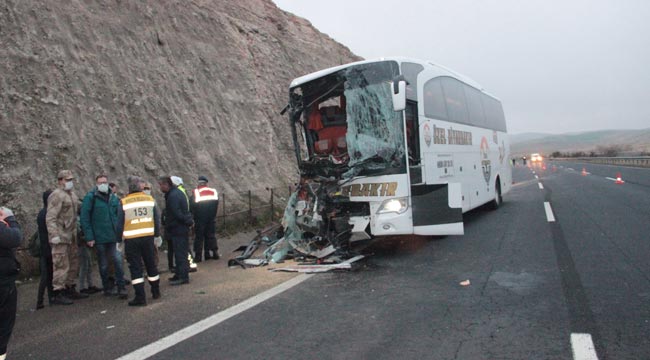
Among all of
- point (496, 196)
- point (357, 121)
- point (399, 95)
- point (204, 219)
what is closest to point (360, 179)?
point (357, 121)

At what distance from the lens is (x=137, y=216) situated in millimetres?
6652

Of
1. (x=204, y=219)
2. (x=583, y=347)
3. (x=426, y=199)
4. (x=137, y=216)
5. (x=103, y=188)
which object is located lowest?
(x=583, y=347)

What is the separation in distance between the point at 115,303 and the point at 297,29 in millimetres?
26294

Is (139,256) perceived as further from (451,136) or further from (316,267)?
(451,136)

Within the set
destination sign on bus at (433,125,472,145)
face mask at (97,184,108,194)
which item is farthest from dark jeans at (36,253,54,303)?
destination sign on bus at (433,125,472,145)

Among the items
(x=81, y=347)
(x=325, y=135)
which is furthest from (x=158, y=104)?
(x=81, y=347)

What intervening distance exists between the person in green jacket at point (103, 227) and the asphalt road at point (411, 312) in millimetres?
490

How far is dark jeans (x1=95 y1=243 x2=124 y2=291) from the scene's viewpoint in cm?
709

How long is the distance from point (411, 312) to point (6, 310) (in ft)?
13.1

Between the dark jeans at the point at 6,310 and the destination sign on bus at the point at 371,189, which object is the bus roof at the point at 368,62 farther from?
the dark jeans at the point at 6,310

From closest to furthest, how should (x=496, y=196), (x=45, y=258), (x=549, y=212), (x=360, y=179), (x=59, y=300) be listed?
(x=59, y=300)
(x=45, y=258)
(x=360, y=179)
(x=549, y=212)
(x=496, y=196)

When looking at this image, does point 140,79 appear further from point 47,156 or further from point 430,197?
point 430,197

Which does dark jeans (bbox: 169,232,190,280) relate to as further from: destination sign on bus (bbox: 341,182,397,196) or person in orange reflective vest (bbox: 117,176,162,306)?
destination sign on bus (bbox: 341,182,397,196)

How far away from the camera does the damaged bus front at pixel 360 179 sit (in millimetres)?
8414
